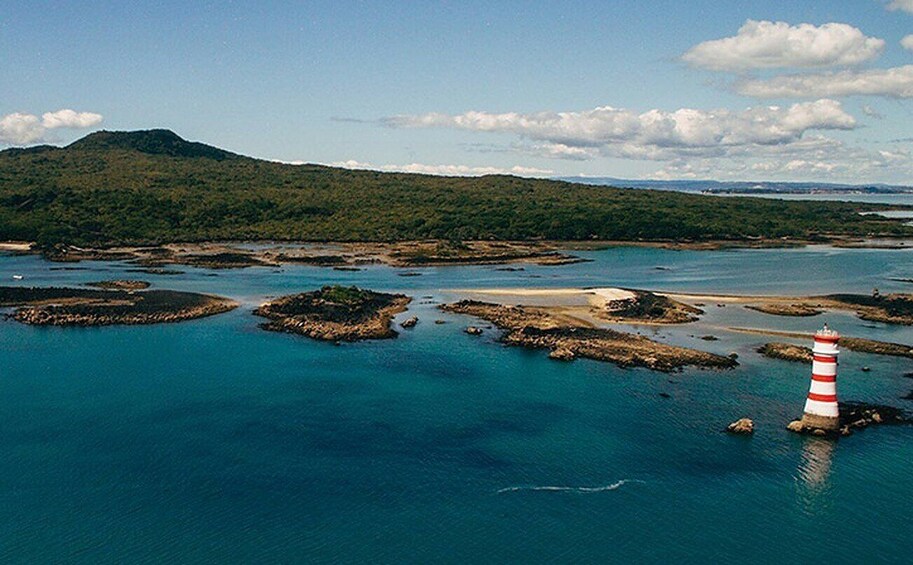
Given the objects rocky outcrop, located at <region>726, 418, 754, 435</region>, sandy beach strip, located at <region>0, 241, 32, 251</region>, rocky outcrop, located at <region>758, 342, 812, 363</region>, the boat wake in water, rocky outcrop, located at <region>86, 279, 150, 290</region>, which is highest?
sandy beach strip, located at <region>0, 241, 32, 251</region>

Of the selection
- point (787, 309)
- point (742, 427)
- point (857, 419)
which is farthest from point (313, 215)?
point (857, 419)

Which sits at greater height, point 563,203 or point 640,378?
point 563,203

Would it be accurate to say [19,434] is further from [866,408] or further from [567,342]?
[866,408]

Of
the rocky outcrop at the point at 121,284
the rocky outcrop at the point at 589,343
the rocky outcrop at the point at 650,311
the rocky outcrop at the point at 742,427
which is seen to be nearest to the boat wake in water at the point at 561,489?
the rocky outcrop at the point at 742,427

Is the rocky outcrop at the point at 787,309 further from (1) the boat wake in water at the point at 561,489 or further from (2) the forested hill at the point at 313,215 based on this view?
(2) the forested hill at the point at 313,215

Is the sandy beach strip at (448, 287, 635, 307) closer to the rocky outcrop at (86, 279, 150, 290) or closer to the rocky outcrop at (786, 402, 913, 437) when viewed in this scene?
the rocky outcrop at (786, 402, 913, 437)

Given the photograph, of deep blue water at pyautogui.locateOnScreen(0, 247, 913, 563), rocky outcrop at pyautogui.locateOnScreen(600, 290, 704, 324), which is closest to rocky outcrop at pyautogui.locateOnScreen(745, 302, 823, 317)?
rocky outcrop at pyautogui.locateOnScreen(600, 290, 704, 324)

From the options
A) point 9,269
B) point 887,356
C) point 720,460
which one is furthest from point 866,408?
point 9,269

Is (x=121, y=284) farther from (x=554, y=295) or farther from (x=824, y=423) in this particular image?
(x=824, y=423)
